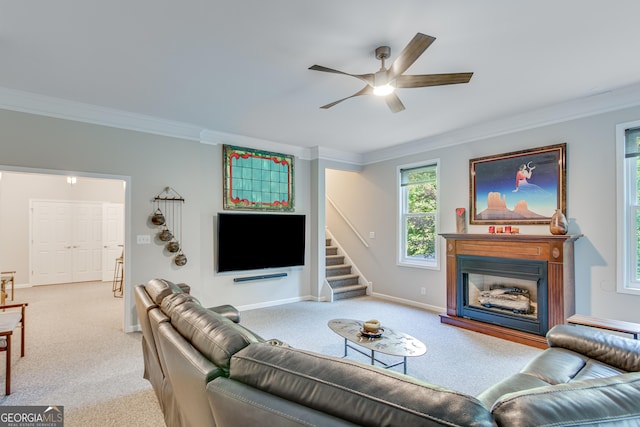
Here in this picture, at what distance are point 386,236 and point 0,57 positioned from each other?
17.4 ft

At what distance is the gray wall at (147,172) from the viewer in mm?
3510

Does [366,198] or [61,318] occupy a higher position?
[366,198]

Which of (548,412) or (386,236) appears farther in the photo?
(386,236)

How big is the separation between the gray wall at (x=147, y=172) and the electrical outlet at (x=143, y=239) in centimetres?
4

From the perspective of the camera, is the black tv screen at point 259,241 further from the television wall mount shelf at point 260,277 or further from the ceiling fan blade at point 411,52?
the ceiling fan blade at point 411,52

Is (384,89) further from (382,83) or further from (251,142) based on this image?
(251,142)

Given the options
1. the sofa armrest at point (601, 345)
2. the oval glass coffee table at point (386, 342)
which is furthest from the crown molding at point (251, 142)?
the sofa armrest at point (601, 345)

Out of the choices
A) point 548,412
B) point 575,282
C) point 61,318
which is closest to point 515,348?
point 575,282

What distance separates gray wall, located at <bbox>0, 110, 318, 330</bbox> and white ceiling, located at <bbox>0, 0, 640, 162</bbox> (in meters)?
0.38

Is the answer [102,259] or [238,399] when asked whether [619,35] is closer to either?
[238,399]

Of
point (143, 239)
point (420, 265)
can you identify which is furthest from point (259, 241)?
point (420, 265)

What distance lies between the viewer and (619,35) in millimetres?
2334

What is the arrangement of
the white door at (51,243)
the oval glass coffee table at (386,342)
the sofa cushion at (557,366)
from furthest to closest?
the white door at (51,243), the oval glass coffee table at (386,342), the sofa cushion at (557,366)

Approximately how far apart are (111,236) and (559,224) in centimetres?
922
